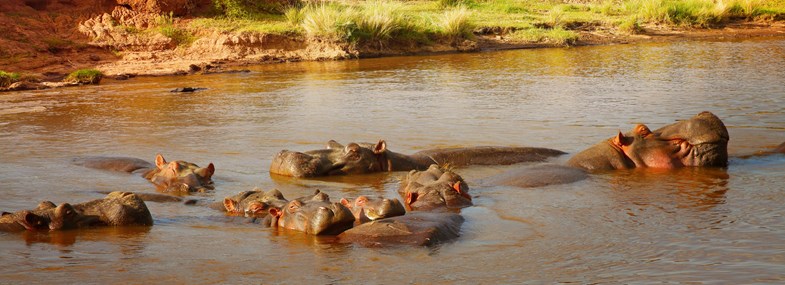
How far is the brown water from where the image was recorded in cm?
621

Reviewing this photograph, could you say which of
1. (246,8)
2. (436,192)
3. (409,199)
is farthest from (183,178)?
(246,8)

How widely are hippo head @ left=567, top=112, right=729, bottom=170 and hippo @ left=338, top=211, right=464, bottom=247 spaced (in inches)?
120

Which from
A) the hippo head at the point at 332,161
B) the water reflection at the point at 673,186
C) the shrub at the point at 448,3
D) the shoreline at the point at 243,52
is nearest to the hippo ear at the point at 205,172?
the hippo head at the point at 332,161

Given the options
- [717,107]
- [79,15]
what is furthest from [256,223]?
[79,15]

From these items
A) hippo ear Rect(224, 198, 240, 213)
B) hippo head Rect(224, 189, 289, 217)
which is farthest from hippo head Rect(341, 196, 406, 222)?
hippo ear Rect(224, 198, 240, 213)

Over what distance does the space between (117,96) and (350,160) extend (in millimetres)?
9116

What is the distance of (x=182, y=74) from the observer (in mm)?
21594

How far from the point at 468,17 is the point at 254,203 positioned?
19080 millimetres

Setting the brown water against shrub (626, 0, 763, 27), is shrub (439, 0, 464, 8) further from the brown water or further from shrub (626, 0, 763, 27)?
the brown water

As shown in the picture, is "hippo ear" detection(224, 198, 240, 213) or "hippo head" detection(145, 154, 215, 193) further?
"hippo head" detection(145, 154, 215, 193)

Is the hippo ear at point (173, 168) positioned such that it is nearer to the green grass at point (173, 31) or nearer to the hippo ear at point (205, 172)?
the hippo ear at point (205, 172)

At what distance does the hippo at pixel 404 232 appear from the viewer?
6.61 metres

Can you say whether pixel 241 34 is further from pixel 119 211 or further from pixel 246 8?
pixel 119 211

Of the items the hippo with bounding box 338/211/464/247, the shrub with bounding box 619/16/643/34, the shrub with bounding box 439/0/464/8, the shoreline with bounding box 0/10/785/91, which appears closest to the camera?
the hippo with bounding box 338/211/464/247
